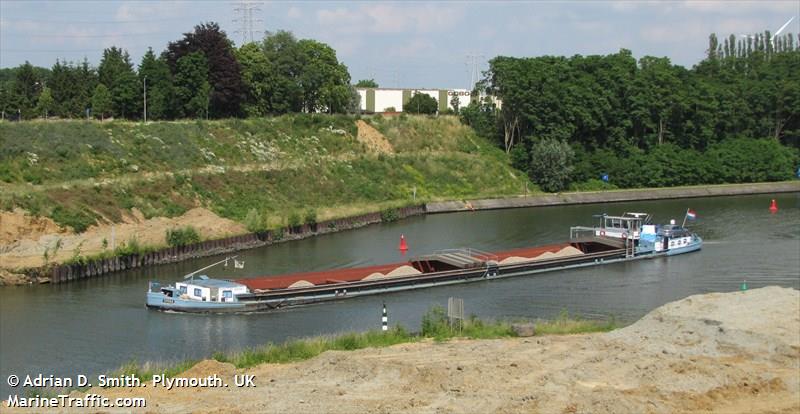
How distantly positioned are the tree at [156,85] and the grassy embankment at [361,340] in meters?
46.8

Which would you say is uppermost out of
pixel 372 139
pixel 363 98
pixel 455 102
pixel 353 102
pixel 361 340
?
pixel 363 98

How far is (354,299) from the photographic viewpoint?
38625 mm

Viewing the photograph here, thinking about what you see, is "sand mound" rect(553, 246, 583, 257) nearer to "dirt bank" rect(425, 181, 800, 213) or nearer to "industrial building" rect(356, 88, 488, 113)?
"dirt bank" rect(425, 181, 800, 213)

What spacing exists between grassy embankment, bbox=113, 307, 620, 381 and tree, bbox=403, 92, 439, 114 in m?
74.0

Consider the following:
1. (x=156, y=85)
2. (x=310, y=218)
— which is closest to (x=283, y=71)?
(x=156, y=85)

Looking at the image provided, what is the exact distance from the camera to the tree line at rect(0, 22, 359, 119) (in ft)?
234

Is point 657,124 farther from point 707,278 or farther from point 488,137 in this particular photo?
point 707,278

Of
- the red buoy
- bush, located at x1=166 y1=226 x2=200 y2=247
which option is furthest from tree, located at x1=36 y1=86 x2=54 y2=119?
the red buoy

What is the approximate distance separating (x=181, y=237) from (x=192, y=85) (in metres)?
28.6

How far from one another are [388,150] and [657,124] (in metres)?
29.6

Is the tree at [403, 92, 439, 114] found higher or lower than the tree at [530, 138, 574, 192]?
higher

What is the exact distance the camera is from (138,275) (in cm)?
4312

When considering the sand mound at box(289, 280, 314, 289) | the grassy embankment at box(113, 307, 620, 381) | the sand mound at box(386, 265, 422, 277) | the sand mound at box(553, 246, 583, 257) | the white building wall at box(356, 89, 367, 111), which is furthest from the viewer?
the white building wall at box(356, 89, 367, 111)

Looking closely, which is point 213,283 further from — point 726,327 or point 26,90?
point 26,90
